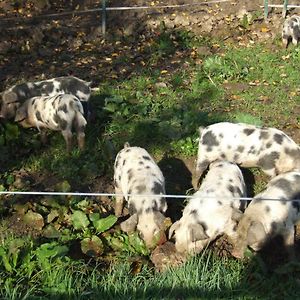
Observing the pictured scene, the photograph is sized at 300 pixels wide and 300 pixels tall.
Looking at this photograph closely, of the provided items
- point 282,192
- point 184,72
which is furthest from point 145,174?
point 184,72

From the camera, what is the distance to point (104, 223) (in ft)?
21.7

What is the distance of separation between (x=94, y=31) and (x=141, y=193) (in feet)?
27.0

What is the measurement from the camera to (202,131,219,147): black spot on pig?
25.6 ft

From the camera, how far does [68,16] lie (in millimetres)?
14492

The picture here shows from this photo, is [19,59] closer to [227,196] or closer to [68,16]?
[68,16]

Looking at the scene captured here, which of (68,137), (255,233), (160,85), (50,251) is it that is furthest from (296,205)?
(160,85)

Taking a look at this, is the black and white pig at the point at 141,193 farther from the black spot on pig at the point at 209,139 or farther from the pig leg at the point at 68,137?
the pig leg at the point at 68,137

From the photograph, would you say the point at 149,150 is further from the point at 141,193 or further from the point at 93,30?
the point at 93,30

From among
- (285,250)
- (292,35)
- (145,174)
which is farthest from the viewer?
(292,35)

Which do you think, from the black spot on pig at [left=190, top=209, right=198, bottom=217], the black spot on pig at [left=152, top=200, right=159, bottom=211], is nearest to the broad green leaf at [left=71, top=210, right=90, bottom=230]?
the black spot on pig at [left=152, top=200, right=159, bottom=211]

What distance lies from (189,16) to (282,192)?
8922 millimetres

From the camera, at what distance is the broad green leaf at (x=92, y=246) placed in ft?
20.8

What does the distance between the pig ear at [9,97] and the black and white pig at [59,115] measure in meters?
0.40

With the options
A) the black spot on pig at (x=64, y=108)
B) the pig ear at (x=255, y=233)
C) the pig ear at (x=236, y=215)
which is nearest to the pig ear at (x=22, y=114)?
the black spot on pig at (x=64, y=108)
